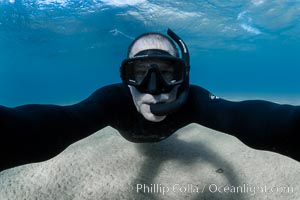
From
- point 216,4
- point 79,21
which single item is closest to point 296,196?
point 216,4

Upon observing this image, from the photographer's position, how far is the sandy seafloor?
3.04 m

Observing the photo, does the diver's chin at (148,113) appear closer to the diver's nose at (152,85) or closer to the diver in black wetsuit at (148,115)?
the diver in black wetsuit at (148,115)

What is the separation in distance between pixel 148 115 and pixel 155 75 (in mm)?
458

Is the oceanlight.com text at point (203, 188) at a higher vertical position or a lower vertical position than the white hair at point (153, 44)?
lower

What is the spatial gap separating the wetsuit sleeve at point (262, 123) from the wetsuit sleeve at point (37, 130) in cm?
128

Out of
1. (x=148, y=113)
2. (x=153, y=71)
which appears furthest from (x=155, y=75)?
(x=148, y=113)

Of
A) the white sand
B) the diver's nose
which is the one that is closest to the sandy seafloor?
the white sand

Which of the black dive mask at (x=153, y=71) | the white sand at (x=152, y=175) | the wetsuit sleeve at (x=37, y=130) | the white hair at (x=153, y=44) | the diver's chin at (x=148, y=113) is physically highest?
the white hair at (x=153, y=44)

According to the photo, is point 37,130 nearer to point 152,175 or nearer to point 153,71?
point 153,71

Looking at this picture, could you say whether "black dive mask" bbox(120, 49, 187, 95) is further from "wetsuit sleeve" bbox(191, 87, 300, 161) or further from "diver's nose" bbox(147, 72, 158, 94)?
"wetsuit sleeve" bbox(191, 87, 300, 161)

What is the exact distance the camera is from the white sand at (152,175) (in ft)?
9.95

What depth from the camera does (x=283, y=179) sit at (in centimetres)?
323

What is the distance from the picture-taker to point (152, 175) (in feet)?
11.9

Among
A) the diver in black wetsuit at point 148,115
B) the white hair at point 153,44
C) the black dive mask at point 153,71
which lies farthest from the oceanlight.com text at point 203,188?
the white hair at point 153,44
